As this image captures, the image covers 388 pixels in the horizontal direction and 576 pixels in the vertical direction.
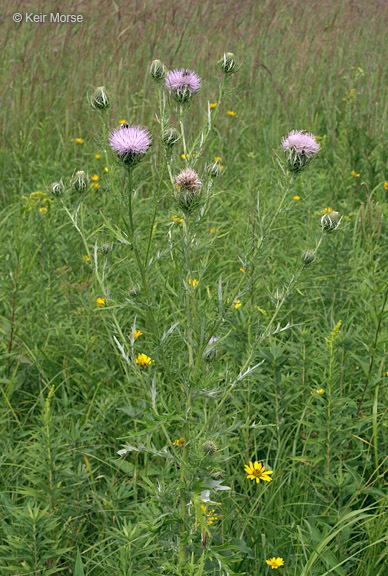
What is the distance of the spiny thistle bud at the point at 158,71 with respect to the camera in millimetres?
1452

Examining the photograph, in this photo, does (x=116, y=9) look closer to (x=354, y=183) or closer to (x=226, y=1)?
(x=226, y=1)

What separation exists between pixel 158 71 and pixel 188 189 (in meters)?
0.41

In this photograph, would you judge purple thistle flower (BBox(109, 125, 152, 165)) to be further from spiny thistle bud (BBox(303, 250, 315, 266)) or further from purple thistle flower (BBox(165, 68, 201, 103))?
spiny thistle bud (BBox(303, 250, 315, 266))

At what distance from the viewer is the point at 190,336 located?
129 cm

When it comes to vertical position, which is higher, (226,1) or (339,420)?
(226,1)

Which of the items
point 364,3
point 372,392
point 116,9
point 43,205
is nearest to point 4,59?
point 116,9

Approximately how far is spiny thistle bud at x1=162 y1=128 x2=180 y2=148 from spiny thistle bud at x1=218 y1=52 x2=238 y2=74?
0.27 metres

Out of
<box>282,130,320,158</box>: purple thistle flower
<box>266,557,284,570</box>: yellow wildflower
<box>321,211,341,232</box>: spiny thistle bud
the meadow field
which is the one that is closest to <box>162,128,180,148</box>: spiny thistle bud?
the meadow field

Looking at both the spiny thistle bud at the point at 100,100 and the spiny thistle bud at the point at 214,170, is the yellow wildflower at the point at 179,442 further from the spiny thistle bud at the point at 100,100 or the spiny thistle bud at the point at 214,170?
the spiny thistle bud at the point at 100,100

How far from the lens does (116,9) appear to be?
4.88 m

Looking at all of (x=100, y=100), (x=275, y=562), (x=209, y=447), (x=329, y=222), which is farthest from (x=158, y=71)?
(x=275, y=562)

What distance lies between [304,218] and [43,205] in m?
1.42

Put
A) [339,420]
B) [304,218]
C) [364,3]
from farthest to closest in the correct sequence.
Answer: [364,3]
[304,218]
[339,420]

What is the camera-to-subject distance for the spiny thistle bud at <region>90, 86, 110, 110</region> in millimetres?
1378
